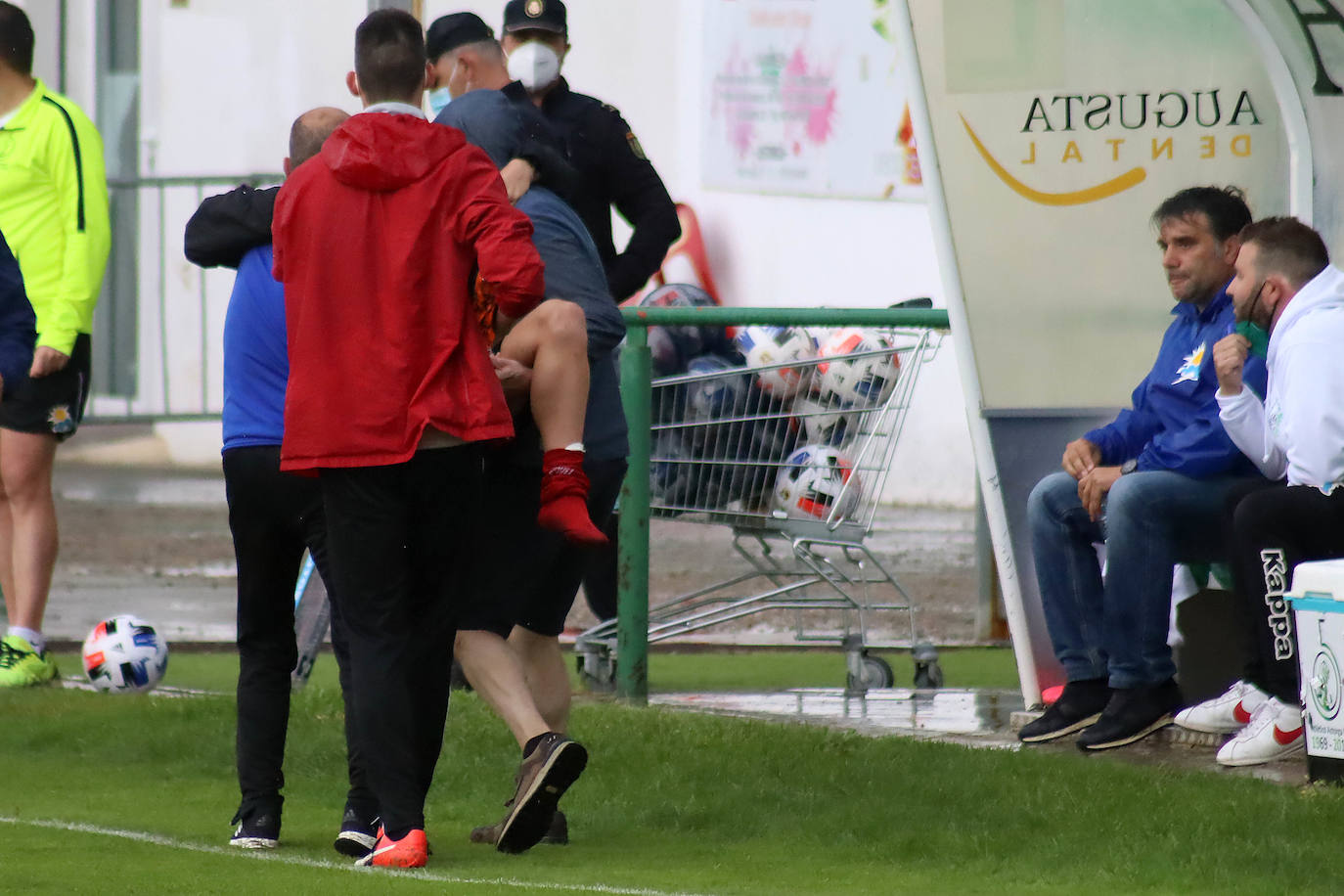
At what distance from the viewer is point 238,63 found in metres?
17.4

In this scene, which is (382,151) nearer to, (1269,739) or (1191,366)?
(1191,366)

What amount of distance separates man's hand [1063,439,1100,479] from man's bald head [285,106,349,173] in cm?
244

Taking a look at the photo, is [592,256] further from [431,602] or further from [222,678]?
[222,678]

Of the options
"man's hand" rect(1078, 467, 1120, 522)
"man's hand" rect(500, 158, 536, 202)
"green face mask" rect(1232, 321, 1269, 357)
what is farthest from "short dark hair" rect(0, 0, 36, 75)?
"green face mask" rect(1232, 321, 1269, 357)

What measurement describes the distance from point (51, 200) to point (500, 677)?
3.44 m

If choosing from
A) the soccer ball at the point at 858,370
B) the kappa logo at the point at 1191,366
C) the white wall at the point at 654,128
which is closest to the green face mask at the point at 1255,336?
the kappa logo at the point at 1191,366

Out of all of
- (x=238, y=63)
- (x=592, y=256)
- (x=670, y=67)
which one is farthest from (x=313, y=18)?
(x=592, y=256)

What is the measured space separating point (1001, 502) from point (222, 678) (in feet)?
9.62

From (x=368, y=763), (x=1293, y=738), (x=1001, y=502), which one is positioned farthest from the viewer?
(x=1001, y=502)

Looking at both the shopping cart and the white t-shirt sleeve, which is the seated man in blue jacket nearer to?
the white t-shirt sleeve

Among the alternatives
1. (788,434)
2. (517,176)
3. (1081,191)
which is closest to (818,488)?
(788,434)

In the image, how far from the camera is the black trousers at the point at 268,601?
5.07m

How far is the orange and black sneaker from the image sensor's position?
4832mm

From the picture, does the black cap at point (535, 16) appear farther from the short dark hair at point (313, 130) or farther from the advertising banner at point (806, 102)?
the advertising banner at point (806, 102)
